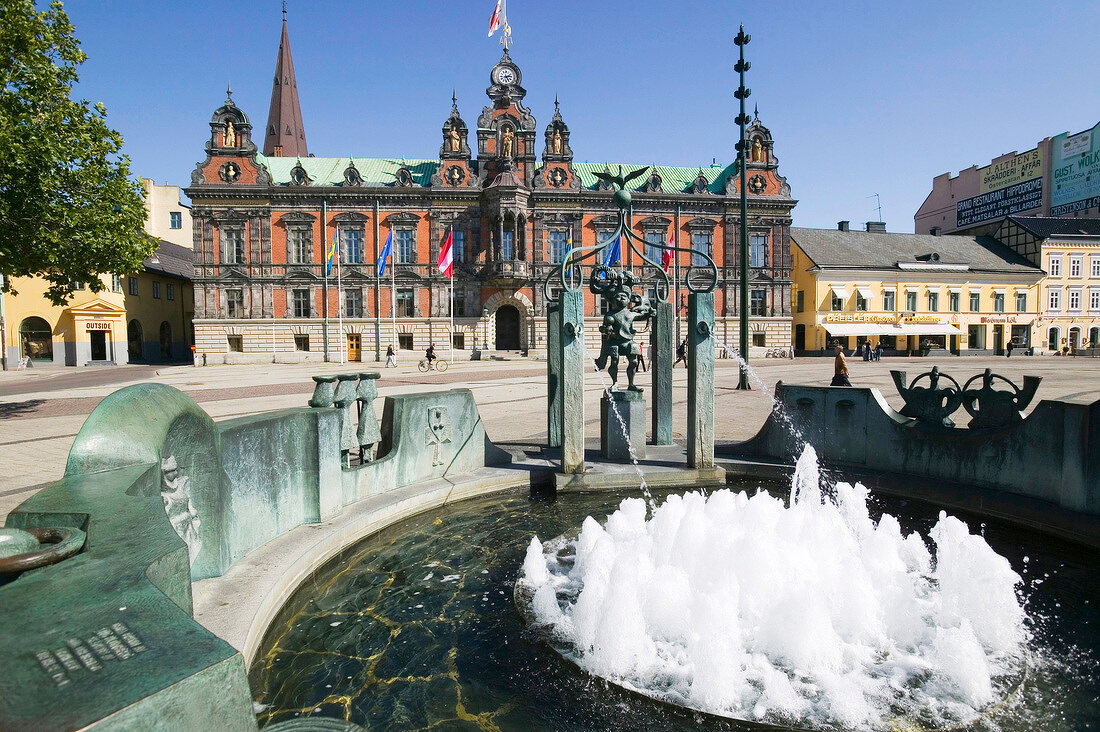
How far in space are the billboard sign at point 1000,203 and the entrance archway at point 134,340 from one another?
69.6 m

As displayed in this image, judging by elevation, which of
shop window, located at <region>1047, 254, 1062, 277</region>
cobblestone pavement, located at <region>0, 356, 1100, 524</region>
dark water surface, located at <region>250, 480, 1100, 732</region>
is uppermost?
shop window, located at <region>1047, 254, 1062, 277</region>

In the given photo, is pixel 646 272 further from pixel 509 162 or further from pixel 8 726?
pixel 8 726

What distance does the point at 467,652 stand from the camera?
3332 mm

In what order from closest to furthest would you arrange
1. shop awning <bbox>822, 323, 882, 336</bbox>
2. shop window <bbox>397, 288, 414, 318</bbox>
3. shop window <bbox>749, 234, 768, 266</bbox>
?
shop window <bbox>397, 288, 414, 318</bbox>
shop awning <bbox>822, 323, 882, 336</bbox>
shop window <bbox>749, 234, 768, 266</bbox>

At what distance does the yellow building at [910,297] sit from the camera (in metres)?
43.7

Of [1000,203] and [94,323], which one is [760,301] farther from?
[94,323]

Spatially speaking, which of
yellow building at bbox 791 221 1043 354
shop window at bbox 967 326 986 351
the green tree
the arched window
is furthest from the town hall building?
the green tree

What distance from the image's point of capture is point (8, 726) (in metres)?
1.06

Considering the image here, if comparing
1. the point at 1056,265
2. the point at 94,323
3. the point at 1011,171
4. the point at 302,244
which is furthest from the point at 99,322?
the point at 1011,171

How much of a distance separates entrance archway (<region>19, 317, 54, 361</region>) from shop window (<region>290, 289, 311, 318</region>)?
14.0 meters

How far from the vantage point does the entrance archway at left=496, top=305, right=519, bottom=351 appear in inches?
1692

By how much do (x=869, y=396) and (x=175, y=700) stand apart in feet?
22.8

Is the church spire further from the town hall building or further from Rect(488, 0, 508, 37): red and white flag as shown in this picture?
Rect(488, 0, 508, 37): red and white flag

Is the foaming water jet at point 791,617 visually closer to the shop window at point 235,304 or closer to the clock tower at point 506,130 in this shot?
the clock tower at point 506,130
